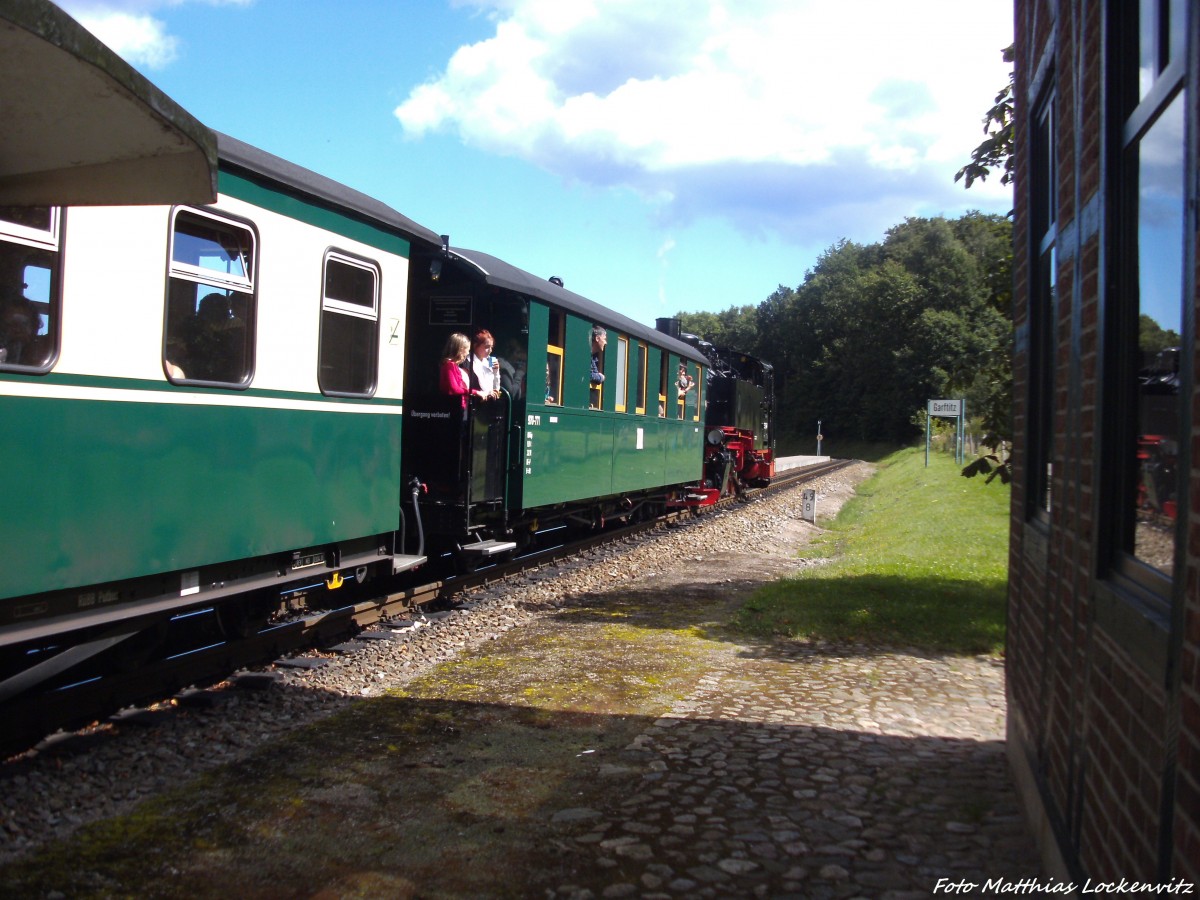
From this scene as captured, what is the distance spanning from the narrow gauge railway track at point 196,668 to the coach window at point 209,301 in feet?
5.39

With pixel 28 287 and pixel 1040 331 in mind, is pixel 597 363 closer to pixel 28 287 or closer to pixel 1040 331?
pixel 1040 331

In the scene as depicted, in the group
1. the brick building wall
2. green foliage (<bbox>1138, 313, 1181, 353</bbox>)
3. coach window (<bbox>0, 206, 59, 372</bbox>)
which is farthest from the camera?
coach window (<bbox>0, 206, 59, 372</bbox>)

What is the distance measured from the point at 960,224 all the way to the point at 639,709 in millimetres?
78531

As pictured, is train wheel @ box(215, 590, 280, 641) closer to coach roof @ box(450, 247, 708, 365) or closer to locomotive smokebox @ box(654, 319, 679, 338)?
coach roof @ box(450, 247, 708, 365)

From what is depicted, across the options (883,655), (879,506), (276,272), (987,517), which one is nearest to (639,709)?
(883,655)

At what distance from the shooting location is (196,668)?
575cm

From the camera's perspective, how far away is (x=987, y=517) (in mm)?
17719

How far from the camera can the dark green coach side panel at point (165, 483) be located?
4230 millimetres

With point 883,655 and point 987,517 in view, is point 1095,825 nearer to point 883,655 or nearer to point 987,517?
point 883,655

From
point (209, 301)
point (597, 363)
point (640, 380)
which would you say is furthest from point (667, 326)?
point (209, 301)

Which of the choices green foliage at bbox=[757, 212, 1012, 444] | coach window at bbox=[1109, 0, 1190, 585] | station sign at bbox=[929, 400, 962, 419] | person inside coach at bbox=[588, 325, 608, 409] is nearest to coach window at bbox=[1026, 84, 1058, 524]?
coach window at bbox=[1109, 0, 1190, 585]

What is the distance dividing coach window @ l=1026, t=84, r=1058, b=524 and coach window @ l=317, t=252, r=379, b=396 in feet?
13.7

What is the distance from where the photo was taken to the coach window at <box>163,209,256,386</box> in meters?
5.09

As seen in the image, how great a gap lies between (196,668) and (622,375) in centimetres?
756
